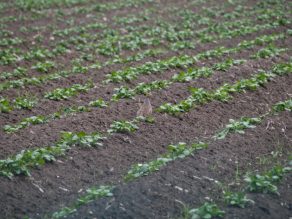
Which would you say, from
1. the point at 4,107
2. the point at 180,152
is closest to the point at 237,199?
the point at 180,152

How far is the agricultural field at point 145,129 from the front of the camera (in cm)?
367

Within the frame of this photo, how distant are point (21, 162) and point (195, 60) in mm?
7014

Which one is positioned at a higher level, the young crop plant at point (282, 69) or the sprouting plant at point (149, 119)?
the young crop plant at point (282, 69)

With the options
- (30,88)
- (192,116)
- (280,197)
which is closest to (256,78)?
(192,116)

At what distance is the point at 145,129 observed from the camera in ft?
18.5

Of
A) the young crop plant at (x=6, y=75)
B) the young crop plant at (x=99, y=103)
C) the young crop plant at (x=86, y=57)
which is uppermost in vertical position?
the young crop plant at (x=86, y=57)

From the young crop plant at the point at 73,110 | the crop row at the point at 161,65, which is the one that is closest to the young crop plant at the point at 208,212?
the young crop plant at the point at 73,110

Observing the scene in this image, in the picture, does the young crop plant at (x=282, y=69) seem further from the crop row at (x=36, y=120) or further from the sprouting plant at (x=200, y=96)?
the crop row at (x=36, y=120)

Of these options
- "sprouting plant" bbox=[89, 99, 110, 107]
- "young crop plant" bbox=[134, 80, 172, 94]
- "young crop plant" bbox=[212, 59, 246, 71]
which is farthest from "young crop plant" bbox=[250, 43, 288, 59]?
"sprouting plant" bbox=[89, 99, 110, 107]

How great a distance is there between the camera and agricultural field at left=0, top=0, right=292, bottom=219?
3670mm

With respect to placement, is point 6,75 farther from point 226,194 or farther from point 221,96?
point 226,194

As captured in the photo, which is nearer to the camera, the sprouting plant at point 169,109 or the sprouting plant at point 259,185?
the sprouting plant at point 259,185

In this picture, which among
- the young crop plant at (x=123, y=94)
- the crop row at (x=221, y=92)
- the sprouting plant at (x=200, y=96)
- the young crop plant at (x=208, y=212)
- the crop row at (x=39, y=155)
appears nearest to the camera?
the young crop plant at (x=208, y=212)

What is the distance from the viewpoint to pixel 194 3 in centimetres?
2044
